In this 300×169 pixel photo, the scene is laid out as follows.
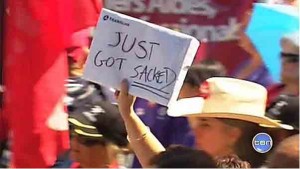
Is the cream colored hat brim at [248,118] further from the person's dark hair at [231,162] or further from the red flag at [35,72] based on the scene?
the red flag at [35,72]

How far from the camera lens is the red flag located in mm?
3189

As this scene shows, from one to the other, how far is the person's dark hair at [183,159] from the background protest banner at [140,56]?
0.43 feet

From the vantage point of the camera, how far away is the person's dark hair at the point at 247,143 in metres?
3.20

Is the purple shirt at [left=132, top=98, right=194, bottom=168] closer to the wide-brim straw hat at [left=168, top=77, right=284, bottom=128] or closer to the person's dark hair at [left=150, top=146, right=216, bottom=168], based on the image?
the wide-brim straw hat at [left=168, top=77, right=284, bottom=128]

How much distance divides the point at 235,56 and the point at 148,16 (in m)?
0.27

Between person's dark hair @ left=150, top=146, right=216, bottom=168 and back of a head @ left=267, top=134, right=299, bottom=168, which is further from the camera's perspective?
person's dark hair @ left=150, top=146, right=216, bottom=168

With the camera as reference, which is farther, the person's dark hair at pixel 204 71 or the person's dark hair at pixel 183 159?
the person's dark hair at pixel 204 71

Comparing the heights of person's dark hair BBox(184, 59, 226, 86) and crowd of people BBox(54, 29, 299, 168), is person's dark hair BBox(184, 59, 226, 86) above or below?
above

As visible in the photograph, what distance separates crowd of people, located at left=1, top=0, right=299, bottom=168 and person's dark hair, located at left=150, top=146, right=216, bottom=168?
0.30ft

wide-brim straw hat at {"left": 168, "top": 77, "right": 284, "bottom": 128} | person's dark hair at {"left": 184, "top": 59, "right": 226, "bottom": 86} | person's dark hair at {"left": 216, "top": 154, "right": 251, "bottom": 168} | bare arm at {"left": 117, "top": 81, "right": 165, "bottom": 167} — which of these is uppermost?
person's dark hair at {"left": 184, "top": 59, "right": 226, "bottom": 86}

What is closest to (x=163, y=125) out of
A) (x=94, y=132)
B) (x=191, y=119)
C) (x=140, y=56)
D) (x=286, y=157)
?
(x=191, y=119)

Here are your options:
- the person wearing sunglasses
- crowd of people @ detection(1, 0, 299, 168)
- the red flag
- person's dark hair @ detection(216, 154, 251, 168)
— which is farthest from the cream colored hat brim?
the red flag

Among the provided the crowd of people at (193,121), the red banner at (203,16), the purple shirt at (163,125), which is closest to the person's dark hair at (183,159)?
the crowd of people at (193,121)

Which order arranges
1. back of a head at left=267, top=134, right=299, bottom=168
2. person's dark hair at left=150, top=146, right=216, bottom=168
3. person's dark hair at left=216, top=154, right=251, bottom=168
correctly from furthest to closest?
person's dark hair at left=216, top=154, right=251, bottom=168
person's dark hair at left=150, top=146, right=216, bottom=168
back of a head at left=267, top=134, right=299, bottom=168
